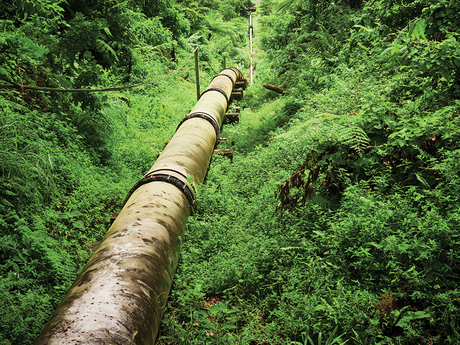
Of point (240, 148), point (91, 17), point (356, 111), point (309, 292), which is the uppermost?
point (91, 17)

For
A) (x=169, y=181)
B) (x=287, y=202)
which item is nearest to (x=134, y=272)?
(x=169, y=181)

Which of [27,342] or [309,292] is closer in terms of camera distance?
[27,342]

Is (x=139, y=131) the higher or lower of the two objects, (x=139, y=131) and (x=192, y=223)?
the lower

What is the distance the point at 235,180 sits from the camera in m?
5.03

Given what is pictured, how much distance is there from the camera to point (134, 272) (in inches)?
91.4

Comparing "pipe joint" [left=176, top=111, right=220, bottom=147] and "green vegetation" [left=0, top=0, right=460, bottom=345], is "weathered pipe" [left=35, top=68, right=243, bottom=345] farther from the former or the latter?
"pipe joint" [left=176, top=111, right=220, bottom=147]

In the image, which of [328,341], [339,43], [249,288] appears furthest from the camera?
[339,43]

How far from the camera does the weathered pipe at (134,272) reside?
190 cm

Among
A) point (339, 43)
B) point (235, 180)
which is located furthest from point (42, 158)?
point (339, 43)

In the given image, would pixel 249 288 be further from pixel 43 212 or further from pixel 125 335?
pixel 43 212

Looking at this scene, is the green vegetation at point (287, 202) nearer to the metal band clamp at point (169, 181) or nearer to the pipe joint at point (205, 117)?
the metal band clamp at point (169, 181)

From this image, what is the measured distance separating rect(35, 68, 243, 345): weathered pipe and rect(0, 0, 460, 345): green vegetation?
1.18 feet

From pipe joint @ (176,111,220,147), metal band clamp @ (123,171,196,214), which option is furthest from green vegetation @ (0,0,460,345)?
pipe joint @ (176,111,220,147)

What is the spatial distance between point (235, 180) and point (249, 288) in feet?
7.44
